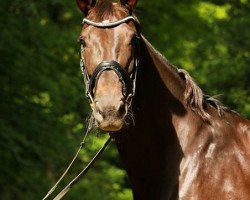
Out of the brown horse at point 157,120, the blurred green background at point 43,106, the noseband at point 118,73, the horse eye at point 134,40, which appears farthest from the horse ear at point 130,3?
the blurred green background at point 43,106

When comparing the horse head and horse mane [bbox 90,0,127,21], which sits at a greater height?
horse mane [bbox 90,0,127,21]

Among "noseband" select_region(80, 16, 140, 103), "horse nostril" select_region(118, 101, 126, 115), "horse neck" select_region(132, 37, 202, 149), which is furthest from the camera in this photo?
"horse neck" select_region(132, 37, 202, 149)

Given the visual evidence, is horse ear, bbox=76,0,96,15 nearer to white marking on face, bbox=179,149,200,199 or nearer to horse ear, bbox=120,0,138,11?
horse ear, bbox=120,0,138,11

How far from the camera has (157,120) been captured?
238 inches

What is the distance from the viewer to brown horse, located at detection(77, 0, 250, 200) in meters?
5.72

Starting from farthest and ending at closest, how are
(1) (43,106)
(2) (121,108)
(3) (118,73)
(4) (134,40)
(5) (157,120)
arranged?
(1) (43,106) < (5) (157,120) < (4) (134,40) < (3) (118,73) < (2) (121,108)

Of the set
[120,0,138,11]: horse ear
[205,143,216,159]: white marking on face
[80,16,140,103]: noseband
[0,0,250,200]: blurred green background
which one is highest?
[120,0,138,11]: horse ear

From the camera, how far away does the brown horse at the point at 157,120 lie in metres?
5.72

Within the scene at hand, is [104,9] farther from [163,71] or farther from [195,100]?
[195,100]

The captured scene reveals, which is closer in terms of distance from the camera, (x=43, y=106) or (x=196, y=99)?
(x=196, y=99)

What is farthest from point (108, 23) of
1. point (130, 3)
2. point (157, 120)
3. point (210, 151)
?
point (210, 151)

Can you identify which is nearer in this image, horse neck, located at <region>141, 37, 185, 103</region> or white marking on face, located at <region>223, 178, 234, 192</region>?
white marking on face, located at <region>223, 178, 234, 192</region>

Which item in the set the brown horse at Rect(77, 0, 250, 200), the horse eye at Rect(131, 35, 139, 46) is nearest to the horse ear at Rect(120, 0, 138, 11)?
the brown horse at Rect(77, 0, 250, 200)

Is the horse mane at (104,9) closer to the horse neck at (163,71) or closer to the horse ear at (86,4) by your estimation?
the horse ear at (86,4)
